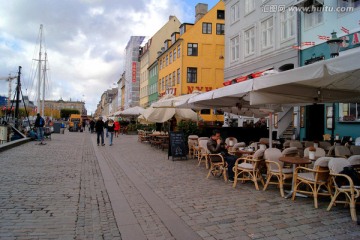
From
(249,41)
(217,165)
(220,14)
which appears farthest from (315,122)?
(220,14)

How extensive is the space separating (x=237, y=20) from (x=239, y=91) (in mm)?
18349

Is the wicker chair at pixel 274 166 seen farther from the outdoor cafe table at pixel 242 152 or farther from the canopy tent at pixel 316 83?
the outdoor cafe table at pixel 242 152

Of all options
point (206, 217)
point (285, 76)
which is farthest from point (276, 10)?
point (206, 217)

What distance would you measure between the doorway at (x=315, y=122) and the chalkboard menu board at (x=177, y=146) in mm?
7278

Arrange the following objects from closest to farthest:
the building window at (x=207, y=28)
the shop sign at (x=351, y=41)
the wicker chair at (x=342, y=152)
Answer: the wicker chair at (x=342, y=152) < the shop sign at (x=351, y=41) < the building window at (x=207, y=28)

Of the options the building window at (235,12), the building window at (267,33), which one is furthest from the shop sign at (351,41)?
the building window at (235,12)

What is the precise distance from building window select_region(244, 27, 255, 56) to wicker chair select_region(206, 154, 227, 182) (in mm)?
15136

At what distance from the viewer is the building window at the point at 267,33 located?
2089cm

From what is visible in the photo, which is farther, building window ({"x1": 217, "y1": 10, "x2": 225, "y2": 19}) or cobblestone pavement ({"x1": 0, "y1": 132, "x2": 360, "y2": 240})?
building window ({"x1": 217, "y1": 10, "x2": 225, "y2": 19})

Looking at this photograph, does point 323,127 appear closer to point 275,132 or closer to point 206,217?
point 275,132

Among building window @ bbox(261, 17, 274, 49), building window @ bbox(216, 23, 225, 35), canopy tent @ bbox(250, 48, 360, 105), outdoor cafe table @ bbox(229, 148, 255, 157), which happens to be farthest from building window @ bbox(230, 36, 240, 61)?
outdoor cafe table @ bbox(229, 148, 255, 157)

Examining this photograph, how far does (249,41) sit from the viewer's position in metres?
23.3

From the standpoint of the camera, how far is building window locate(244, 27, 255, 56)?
22859 millimetres

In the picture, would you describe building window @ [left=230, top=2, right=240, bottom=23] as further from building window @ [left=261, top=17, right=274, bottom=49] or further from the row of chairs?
the row of chairs
